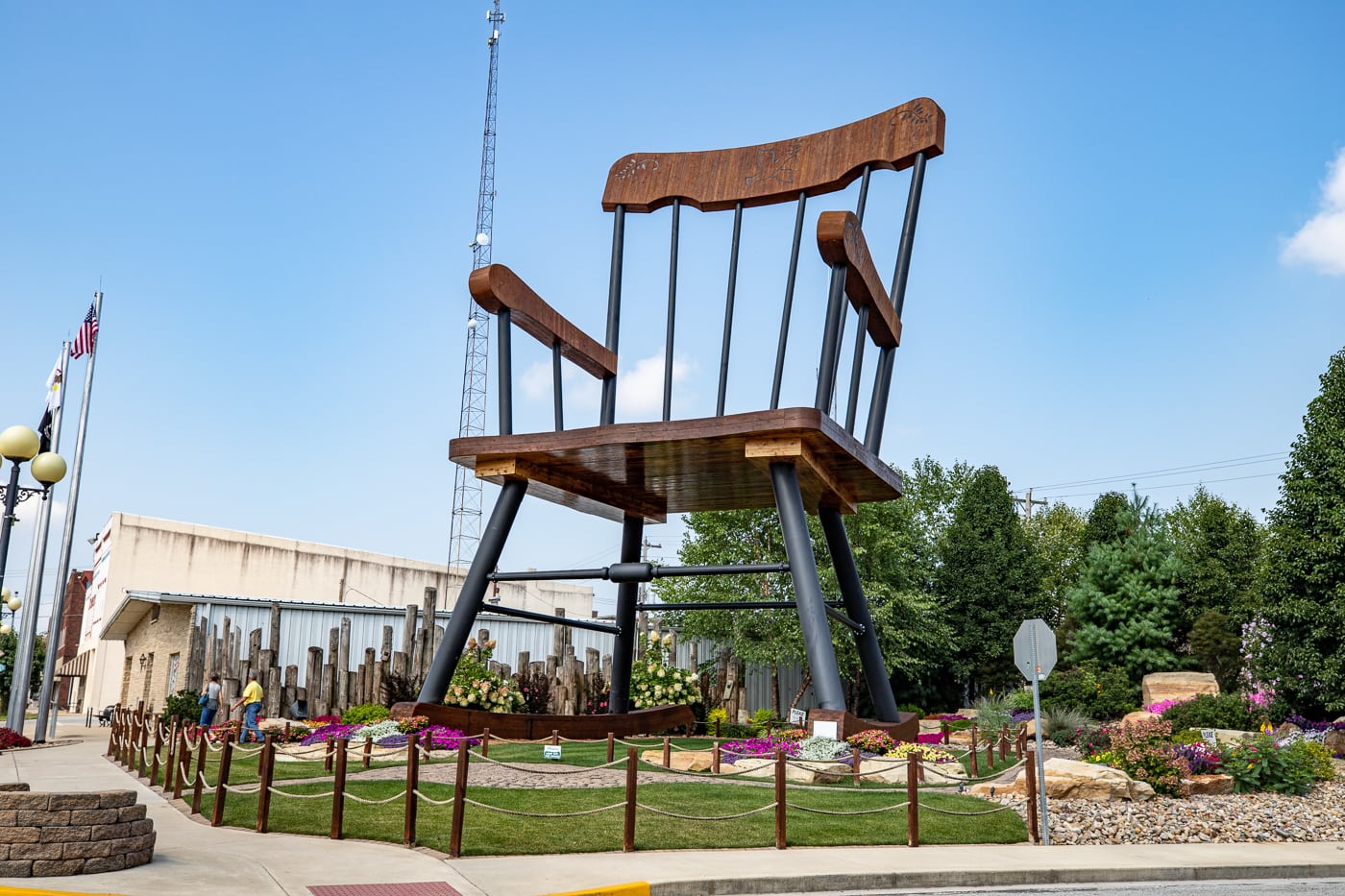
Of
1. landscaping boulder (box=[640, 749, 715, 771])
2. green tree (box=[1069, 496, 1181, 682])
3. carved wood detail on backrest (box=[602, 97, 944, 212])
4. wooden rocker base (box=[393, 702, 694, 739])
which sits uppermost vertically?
carved wood detail on backrest (box=[602, 97, 944, 212])

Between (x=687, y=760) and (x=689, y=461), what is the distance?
12.2 feet

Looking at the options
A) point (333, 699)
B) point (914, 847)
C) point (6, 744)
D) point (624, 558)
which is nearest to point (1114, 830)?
point (914, 847)

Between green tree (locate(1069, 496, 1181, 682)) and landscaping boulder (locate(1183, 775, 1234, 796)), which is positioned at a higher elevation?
green tree (locate(1069, 496, 1181, 682))

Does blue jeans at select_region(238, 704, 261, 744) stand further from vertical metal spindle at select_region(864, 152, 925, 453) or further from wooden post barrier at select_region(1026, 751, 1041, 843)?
wooden post barrier at select_region(1026, 751, 1041, 843)

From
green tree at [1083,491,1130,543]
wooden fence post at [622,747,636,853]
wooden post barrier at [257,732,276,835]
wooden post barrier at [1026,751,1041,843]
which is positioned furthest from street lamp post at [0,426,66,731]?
green tree at [1083,491,1130,543]

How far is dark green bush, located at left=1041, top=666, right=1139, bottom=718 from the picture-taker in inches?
1054

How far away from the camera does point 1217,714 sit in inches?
826

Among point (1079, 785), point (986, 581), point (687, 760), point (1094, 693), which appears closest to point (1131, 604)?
point (1094, 693)

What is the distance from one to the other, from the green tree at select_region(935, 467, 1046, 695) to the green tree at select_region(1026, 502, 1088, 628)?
6.15 ft

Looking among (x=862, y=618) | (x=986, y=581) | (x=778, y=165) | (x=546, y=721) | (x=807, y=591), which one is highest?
(x=778, y=165)

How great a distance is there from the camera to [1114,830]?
11141 mm

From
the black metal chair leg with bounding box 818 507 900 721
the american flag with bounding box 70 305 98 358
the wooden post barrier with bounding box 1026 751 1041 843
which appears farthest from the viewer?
the american flag with bounding box 70 305 98 358

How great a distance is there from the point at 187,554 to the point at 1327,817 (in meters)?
41.5

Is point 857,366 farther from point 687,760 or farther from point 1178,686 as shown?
point 1178,686
